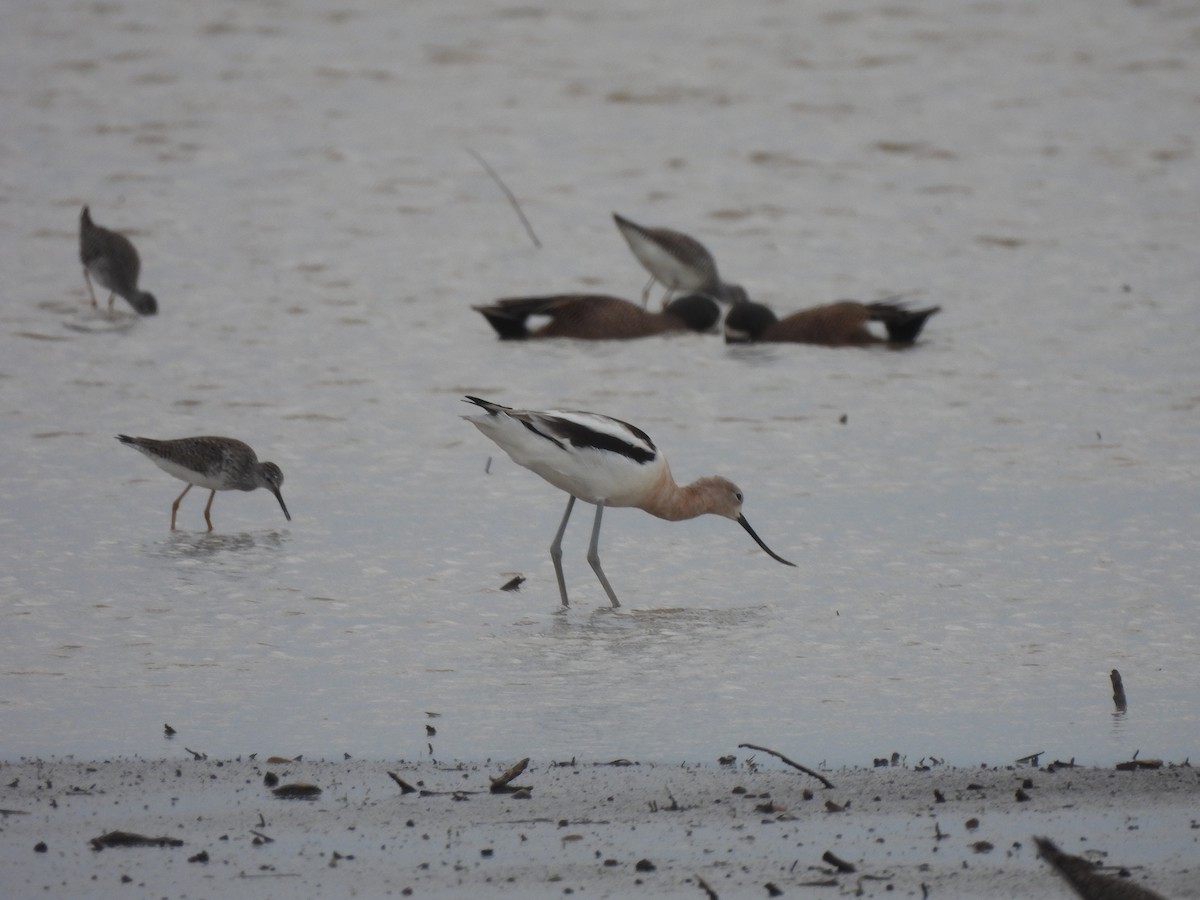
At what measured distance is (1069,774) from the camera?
4.92m

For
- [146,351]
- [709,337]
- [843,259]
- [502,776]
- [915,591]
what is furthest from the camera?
[843,259]

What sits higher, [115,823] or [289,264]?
[289,264]

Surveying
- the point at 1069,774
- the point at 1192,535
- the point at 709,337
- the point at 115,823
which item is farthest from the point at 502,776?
the point at 709,337

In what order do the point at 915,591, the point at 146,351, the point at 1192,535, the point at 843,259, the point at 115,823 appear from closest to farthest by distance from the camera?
the point at 115,823 < the point at 915,591 < the point at 1192,535 < the point at 146,351 < the point at 843,259

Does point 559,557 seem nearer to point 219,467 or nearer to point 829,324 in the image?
point 219,467

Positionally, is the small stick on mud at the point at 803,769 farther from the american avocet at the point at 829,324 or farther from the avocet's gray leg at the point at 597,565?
the american avocet at the point at 829,324

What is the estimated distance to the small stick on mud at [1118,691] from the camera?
5.48m

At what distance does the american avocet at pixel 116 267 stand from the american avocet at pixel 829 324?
3619 mm

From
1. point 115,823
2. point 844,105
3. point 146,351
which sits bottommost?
point 115,823

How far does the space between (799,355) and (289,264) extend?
12.1 feet

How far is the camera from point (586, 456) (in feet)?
22.6

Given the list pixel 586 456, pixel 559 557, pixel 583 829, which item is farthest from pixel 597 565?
pixel 583 829

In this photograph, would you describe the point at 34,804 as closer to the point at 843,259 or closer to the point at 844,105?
the point at 843,259

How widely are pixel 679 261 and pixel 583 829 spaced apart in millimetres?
7643
